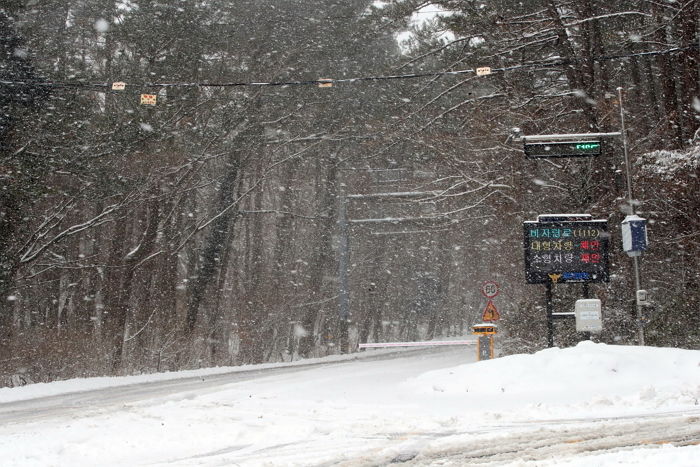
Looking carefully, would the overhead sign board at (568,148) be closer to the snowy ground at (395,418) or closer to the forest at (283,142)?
the forest at (283,142)

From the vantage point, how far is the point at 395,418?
432 inches

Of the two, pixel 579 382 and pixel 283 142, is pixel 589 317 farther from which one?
pixel 283 142

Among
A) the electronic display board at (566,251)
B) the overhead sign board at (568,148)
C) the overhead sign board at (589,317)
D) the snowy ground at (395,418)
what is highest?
the overhead sign board at (568,148)

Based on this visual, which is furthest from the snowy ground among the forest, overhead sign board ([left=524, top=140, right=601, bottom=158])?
the forest

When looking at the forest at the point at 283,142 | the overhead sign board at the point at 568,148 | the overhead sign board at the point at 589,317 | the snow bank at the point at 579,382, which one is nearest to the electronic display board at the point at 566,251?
the overhead sign board at the point at 589,317

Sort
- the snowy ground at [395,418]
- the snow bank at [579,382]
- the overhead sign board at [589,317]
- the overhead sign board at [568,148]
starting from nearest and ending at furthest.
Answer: the snowy ground at [395,418]
the snow bank at [579,382]
the overhead sign board at [589,317]
the overhead sign board at [568,148]

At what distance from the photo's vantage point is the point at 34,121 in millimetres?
21672

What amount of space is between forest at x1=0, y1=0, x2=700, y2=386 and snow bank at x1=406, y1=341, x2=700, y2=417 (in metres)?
5.74

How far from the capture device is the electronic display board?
17.3m

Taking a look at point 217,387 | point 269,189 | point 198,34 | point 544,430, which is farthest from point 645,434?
point 269,189

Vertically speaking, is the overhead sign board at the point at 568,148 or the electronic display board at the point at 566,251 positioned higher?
A: the overhead sign board at the point at 568,148

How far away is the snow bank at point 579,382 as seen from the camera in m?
11.5

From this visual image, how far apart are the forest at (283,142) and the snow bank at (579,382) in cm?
574

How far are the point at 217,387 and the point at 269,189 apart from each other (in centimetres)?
2351
